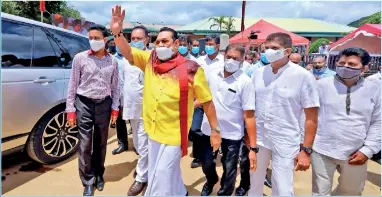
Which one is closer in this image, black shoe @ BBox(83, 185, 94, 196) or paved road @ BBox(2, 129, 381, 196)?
black shoe @ BBox(83, 185, 94, 196)

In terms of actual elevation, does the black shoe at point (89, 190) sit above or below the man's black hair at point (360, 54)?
below

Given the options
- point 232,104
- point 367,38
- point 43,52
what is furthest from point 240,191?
point 367,38

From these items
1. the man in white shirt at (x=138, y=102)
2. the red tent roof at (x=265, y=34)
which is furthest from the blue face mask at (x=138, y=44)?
the red tent roof at (x=265, y=34)

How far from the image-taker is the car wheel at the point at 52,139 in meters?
3.43

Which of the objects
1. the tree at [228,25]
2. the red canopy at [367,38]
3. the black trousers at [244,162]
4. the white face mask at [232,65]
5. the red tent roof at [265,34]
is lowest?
the black trousers at [244,162]

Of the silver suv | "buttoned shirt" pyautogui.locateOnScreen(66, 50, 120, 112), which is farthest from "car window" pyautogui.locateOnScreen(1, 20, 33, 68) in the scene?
"buttoned shirt" pyautogui.locateOnScreen(66, 50, 120, 112)

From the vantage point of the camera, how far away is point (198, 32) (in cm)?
2777

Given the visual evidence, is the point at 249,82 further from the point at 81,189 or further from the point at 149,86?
the point at 81,189

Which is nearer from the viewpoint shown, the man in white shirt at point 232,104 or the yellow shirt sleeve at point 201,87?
the yellow shirt sleeve at point 201,87

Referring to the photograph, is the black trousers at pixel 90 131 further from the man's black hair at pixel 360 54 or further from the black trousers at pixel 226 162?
the man's black hair at pixel 360 54

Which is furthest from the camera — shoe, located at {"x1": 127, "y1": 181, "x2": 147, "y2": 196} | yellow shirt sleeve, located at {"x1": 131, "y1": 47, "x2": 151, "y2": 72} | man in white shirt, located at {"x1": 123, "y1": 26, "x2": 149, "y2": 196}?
man in white shirt, located at {"x1": 123, "y1": 26, "x2": 149, "y2": 196}

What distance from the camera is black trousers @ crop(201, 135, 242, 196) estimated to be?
9.50 feet

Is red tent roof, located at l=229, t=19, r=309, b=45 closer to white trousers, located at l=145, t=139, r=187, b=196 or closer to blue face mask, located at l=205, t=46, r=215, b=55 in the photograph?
blue face mask, located at l=205, t=46, r=215, b=55

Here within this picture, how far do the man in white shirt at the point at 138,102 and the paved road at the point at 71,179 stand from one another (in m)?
0.29
